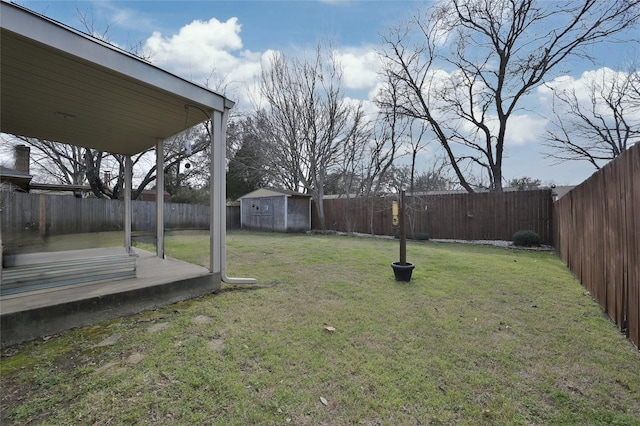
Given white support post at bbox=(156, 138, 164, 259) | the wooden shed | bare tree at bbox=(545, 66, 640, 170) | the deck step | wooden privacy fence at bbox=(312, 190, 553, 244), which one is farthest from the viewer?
the wooden shed

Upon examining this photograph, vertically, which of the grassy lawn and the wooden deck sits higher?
the wooden deck

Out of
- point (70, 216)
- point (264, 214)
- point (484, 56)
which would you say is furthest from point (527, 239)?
point (70, 216)

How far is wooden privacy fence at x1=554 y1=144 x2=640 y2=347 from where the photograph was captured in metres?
2.39

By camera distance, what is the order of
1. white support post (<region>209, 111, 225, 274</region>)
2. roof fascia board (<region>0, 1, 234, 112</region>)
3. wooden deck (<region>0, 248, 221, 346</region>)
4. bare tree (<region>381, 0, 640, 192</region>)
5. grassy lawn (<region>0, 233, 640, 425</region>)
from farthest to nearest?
1. bare tree (<region>381, 0, 640, 192</region>)
2. white support post (<region>209, 111, 225, 274</region>)
3. wooden deck (<region>0, 248, 221, 346</region>)
4. roof fascia board (<region>0, 1, 234, 112</region>)
5. grassy lawn (<region>0, 233, 640, 425</region>)

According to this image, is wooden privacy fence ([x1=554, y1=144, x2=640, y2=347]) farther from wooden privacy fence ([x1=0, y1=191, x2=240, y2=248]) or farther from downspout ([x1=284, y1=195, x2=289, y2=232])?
downspout ([x1=284, y1=195, x2=289, y2=232])

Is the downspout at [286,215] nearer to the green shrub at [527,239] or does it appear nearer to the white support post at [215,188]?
the green shrub at [527,239]

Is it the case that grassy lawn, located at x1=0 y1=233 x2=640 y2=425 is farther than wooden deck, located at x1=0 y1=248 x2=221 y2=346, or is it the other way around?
wooden deck, located at x1=0 y1=248 x2=221 y2=346

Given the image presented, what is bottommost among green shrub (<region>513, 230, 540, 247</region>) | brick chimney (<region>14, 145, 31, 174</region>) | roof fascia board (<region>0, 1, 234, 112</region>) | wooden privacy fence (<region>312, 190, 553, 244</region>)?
green shrub (<region>513, 230, 540, 247</region>)

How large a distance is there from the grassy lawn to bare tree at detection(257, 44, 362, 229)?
38.0 feet

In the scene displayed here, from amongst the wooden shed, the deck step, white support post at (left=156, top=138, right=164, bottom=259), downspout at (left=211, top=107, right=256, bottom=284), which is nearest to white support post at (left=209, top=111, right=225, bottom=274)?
downspout at (left=211, top=107, right=256, bottom=284)

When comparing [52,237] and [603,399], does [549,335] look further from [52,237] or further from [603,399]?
[52,237]

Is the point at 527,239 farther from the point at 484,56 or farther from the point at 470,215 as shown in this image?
the point at 484,56

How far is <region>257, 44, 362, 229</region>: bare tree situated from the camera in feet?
49.6

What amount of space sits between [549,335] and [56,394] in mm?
3805
